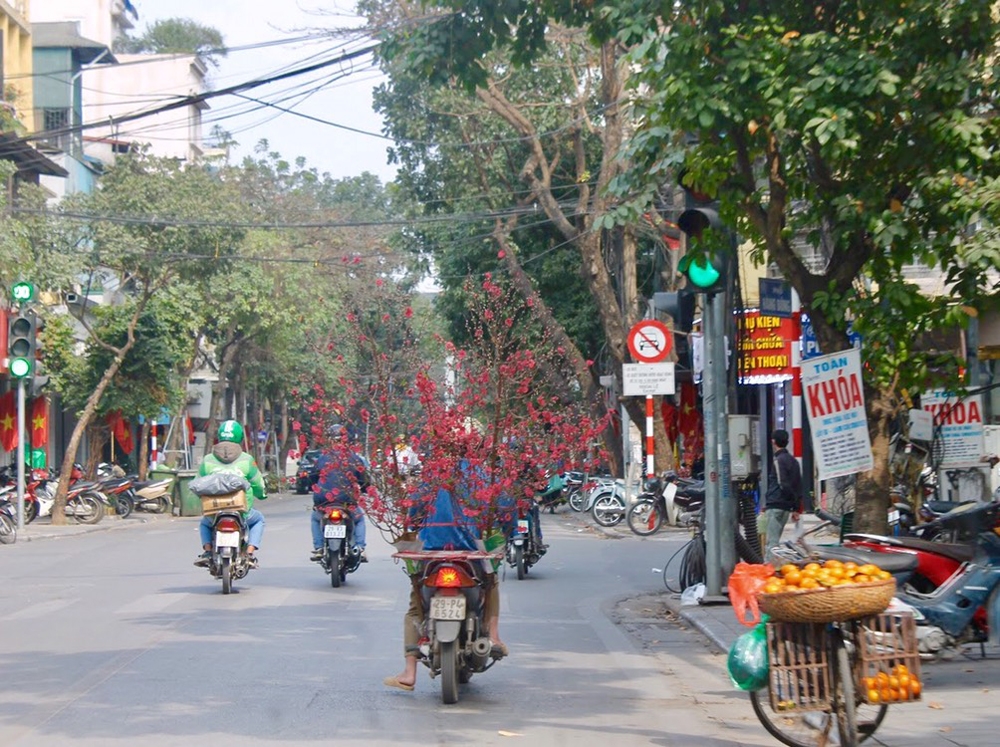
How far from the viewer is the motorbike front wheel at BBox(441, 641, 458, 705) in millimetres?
8664

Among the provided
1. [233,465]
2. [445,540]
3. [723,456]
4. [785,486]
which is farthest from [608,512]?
[445,540]

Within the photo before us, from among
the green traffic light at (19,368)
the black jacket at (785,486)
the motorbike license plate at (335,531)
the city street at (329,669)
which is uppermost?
the green traffic light at (19,368)

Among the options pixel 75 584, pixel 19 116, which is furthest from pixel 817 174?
pixel 19 116

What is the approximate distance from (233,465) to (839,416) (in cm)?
808

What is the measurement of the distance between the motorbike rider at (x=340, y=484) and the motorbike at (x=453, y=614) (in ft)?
4.79

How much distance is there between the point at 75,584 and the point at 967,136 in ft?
39.0

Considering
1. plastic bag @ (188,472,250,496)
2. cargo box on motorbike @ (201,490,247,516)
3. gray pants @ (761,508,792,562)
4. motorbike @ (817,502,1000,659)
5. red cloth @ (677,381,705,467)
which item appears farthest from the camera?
red cloth @ (677,381,705,467)

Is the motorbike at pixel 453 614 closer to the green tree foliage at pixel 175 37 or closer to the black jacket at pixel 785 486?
the black jacket at pixel 785 486

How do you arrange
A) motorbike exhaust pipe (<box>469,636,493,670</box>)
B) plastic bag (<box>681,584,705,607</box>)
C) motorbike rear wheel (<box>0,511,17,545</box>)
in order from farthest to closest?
motorbike rear wheel (<box>0,511,17,545</box>), plastic bag (<box>681,584,705,607</box>), motorbike exhaust pipe (<box>469,636,493,670</box>)

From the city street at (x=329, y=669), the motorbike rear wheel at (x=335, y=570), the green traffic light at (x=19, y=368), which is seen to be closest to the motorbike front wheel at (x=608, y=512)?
the city street at (x=329, y=669)

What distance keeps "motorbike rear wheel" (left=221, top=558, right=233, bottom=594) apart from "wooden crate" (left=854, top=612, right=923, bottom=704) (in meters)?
9.50

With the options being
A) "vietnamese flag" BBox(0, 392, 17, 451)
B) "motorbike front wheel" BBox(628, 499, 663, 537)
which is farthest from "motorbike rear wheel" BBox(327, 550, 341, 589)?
"vietnamese flag" BBox(0, 392, 17, 451)

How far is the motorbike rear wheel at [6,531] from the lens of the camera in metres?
23.8

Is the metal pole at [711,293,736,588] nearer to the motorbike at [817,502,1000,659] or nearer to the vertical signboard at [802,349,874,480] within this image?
the motorbike at [817,502,1000,659]
